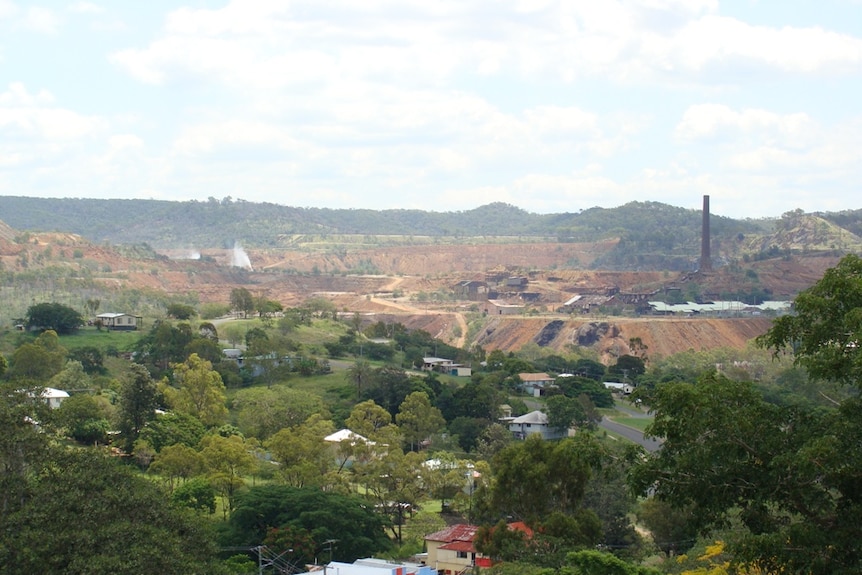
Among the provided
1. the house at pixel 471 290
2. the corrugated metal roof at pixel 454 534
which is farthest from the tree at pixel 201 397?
the house at pixel 471 290

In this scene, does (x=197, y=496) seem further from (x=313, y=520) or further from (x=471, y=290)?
(x=471, y=290)

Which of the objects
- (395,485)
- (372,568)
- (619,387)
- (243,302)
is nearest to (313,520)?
(372,568)

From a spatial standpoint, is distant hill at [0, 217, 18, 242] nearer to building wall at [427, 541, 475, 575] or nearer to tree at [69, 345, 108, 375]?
tree at [69, 345, 108, 375]

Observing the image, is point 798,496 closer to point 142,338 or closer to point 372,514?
point 372,514

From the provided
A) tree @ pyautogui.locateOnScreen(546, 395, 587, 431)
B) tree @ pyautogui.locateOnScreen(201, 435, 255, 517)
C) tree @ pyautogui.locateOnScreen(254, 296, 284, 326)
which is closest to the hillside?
tree @ pyautogui.locateOnScreen(254, 296, 284, 326)

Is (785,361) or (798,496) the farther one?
(785,361)

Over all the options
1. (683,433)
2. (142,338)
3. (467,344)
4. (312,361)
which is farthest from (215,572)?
(467,344)
